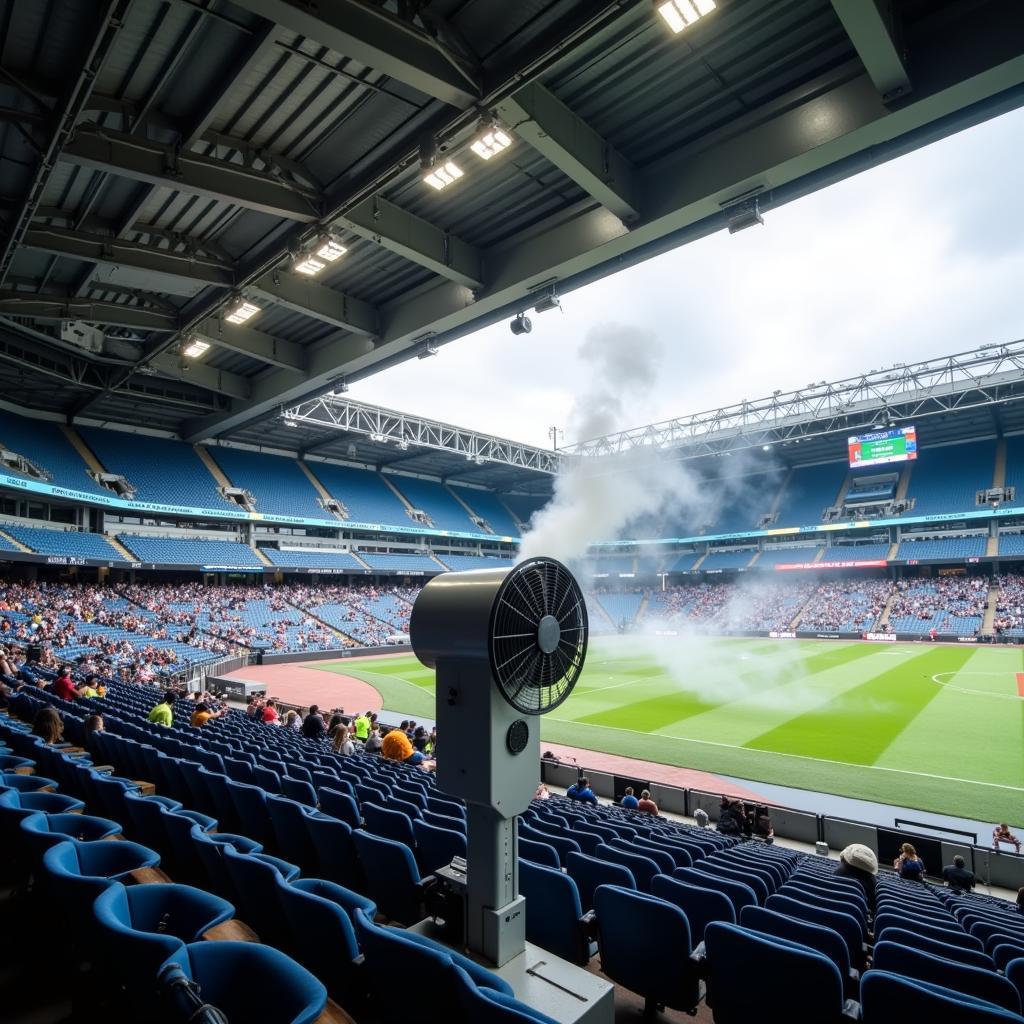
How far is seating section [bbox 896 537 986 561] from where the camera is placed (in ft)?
146

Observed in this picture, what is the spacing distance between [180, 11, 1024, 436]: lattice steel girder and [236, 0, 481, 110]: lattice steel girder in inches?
157

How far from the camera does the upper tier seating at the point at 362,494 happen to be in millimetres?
49031

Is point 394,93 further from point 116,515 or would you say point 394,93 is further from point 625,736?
point 116,515

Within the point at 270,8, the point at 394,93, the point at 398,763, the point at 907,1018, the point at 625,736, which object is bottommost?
the point at 625,736

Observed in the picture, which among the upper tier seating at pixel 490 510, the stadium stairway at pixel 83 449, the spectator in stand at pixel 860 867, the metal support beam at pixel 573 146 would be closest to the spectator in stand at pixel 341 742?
the spectator in stand at pixel 860 867

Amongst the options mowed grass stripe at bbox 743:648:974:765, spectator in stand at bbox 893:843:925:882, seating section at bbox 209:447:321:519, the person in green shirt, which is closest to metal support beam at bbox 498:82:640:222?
spectator in stand at bbox 893:843:925:882

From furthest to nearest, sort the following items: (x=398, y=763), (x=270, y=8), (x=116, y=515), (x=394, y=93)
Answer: (x=116, y=515) < (x=398, y=763) < (x=394, y=93) < (x=270, y=8)

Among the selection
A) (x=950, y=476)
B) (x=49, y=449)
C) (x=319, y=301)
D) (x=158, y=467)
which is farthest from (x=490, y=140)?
(x=950, y=476)

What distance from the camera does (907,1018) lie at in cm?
256

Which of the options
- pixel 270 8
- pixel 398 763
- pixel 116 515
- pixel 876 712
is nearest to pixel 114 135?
pixel 270 8

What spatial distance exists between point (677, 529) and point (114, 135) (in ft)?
182

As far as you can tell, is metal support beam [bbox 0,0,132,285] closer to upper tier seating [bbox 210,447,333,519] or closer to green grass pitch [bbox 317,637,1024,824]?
green grass pitch [bbox 317,637,1024,824]

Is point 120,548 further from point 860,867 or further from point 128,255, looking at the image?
point 860,867

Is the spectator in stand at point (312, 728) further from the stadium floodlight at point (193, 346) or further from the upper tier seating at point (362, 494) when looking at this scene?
the upper tier seating at point (362, 494)
